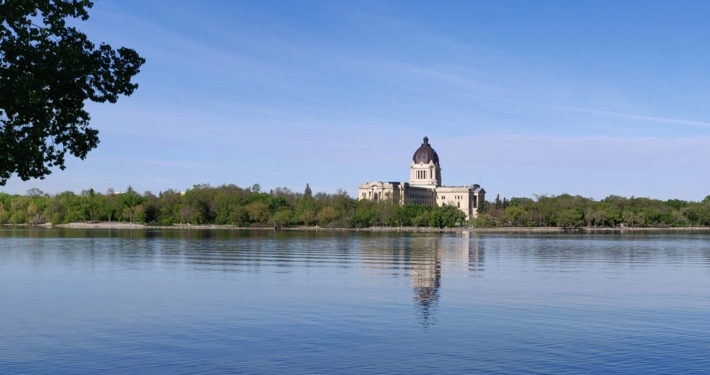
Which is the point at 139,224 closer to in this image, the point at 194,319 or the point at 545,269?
the point at 545,269

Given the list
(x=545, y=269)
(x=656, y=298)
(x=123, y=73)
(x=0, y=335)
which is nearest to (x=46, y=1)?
(x=123, y=73)

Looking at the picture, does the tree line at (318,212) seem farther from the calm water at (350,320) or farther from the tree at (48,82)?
the tree at (48,82)

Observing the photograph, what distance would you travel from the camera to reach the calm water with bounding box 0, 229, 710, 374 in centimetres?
2116

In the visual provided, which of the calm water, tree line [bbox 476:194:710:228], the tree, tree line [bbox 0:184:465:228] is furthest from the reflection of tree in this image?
tree line [bbox 476:194:710:228]

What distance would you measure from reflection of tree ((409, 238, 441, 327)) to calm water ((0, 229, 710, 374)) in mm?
112

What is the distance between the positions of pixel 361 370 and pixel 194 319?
893 centimetres

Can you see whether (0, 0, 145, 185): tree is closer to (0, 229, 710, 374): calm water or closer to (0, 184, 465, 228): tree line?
(0, 229, 710, 374): calm water

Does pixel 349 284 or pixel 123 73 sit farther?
pixel 349 284

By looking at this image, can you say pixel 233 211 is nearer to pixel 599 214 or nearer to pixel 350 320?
pixel 599 214

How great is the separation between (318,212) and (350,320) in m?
144

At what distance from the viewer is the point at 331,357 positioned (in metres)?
21.6

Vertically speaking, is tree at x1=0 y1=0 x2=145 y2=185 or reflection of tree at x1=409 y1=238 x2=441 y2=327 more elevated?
tree at x1=0 y1=0 x2=145 y2=185

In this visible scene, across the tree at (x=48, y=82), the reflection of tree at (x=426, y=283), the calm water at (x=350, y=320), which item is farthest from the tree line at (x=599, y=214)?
the tree at (x=48, y=82)

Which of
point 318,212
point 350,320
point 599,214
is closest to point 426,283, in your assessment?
point 350,320
